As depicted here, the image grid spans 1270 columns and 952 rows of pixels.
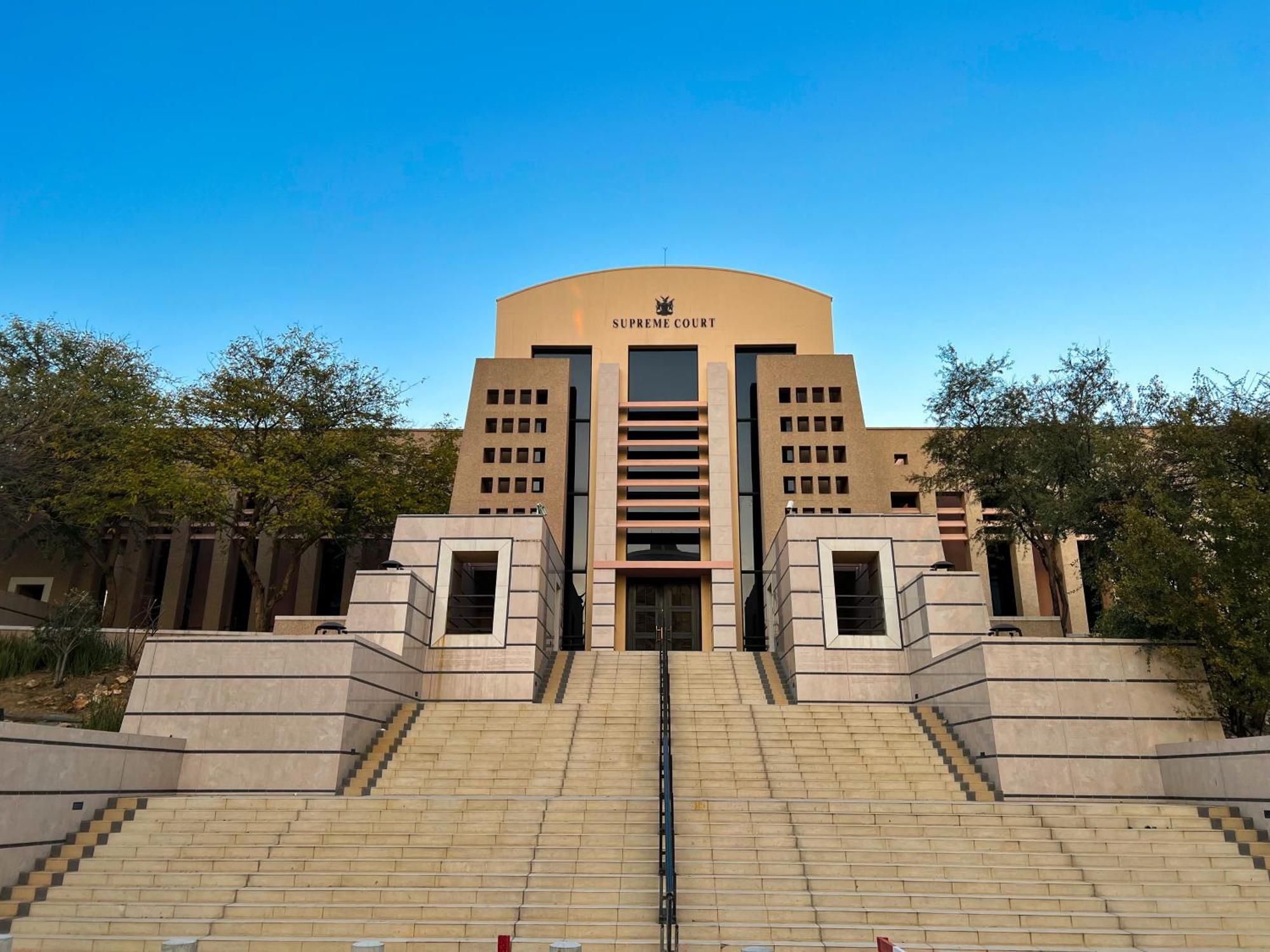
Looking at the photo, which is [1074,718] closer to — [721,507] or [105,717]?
[721,507]

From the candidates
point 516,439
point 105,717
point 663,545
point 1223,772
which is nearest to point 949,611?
point 1223,772

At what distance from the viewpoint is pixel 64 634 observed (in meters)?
24.5

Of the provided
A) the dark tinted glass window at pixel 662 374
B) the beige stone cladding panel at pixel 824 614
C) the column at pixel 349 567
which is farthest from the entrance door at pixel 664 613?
the column at pixel 349 567

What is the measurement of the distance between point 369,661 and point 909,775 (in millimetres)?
10561

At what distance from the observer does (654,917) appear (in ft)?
33.7

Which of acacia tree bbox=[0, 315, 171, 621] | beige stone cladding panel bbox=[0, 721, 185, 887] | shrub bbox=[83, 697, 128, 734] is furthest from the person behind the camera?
acacia tree bbox=[0, 315, 171, 621]

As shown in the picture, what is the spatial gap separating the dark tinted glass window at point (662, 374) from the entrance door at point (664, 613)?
788 cm

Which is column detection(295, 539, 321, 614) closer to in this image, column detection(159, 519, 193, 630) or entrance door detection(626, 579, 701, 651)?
column detection(159, 519, 193, 630)

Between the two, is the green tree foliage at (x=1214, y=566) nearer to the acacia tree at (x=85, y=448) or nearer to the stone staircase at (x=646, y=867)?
the stone staircase at (x=646, y=867)

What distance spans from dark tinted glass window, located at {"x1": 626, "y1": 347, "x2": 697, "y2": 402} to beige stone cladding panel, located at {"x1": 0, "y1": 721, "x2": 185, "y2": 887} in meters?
24.7

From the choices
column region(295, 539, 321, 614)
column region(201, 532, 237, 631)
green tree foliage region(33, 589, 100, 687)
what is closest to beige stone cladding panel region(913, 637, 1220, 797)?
green tree foliage region(33, 589, 100, 687)

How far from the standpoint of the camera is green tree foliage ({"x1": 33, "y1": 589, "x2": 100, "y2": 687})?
24203 mm

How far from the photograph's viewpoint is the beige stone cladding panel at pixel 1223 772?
12750 mm

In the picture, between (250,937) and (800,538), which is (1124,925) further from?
(800,538)
